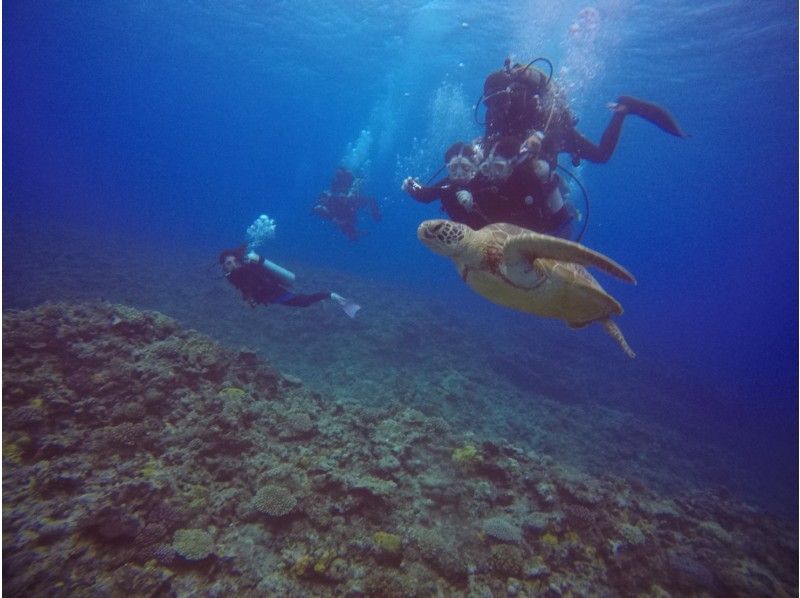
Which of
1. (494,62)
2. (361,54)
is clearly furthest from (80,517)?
(361,54)

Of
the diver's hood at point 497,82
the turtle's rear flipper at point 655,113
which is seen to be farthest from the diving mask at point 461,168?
the turtle's rear flipper at point 655,113

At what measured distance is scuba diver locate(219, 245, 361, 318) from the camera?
7.47 meters

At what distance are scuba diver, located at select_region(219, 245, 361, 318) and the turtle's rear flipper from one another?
720cm

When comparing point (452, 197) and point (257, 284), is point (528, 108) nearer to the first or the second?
point (452, 197)

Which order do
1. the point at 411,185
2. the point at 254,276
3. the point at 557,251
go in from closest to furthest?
1. the point at 557,251
2. the point at 411,185
3. the point at 254,276

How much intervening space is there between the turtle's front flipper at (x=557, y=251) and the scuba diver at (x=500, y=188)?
1630 millimetres

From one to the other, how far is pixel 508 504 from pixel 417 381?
18.2 ft

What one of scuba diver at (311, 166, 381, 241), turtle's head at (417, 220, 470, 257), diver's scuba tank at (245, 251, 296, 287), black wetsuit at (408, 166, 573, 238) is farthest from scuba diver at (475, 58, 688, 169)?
scuba diver at (311, 166, 381, 241)

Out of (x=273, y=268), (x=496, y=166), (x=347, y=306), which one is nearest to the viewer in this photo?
(x=496, y=166)

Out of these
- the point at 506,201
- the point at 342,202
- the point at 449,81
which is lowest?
the point at 506,201

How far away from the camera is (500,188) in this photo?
14.5 feet

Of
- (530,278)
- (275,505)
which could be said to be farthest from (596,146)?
(275,505)

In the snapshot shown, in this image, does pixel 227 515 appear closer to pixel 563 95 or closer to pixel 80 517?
pixel 80 517

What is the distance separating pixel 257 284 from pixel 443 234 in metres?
5.71
